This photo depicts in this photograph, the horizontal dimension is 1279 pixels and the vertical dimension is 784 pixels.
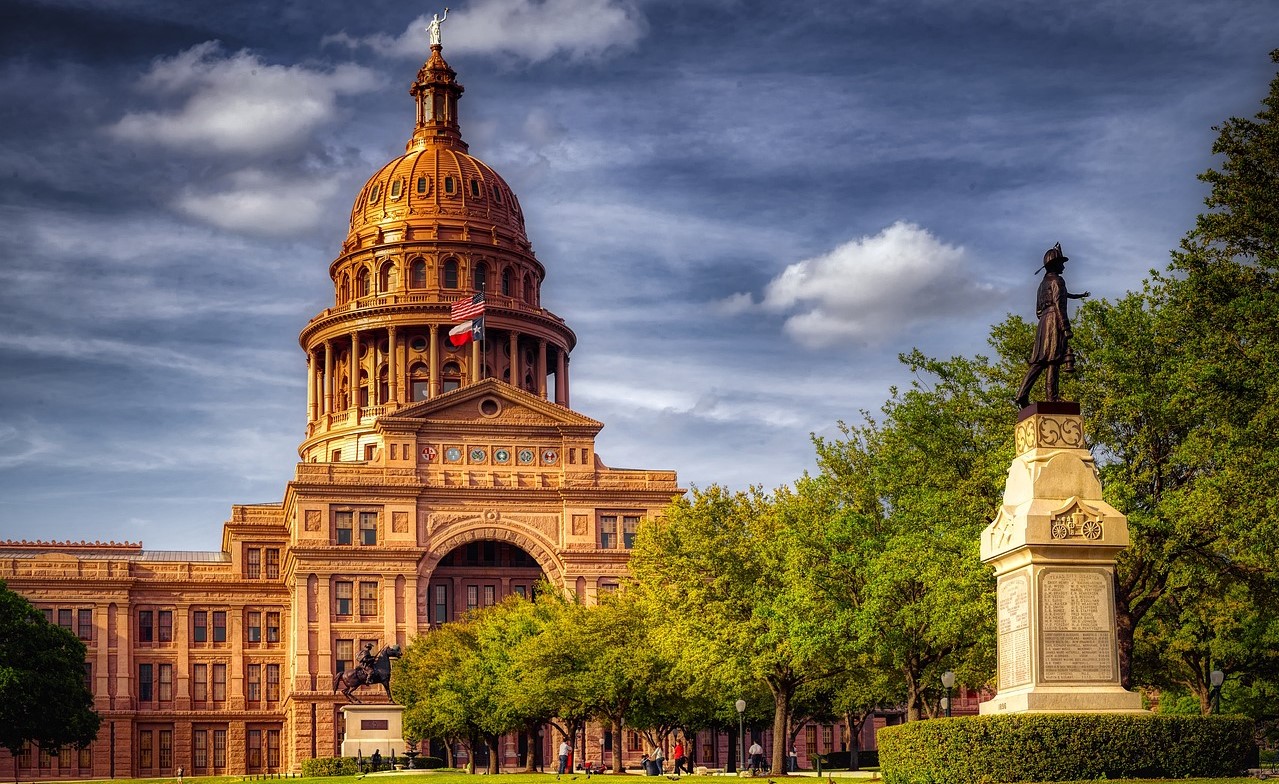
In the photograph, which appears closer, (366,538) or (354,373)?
(366,538)

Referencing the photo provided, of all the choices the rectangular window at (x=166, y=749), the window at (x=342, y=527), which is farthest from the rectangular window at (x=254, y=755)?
the window at (x=342, y=527)

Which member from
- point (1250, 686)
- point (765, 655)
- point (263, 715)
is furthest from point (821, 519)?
point (263, 715)

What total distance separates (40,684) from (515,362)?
196 ft

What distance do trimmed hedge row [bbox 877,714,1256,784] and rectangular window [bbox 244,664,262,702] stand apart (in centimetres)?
10436

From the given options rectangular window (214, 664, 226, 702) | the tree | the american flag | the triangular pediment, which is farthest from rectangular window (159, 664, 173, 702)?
the american flag

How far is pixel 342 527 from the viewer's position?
121438 millimetres

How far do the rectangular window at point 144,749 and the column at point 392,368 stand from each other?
3269 centimetres

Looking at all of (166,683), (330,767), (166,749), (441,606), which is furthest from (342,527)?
(330,767)

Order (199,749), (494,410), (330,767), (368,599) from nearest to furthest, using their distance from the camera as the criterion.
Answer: (330,767)
(368,599)
(494,410)
(199,749)

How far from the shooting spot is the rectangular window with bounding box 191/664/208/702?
133 metres

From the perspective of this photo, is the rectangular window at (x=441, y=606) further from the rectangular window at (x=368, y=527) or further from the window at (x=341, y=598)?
the window at (x=341, y=598)

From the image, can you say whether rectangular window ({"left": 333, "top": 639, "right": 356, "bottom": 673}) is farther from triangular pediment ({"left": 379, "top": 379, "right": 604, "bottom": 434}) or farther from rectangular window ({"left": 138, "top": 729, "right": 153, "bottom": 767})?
rectangular window ({"left": 138, "top": 729, "right": 153, "bottom": 767})

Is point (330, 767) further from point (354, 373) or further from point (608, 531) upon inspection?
point (354, 373)

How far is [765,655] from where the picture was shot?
7112 centimetres
